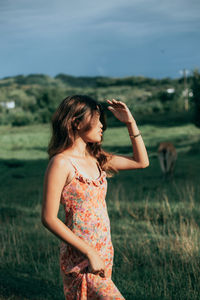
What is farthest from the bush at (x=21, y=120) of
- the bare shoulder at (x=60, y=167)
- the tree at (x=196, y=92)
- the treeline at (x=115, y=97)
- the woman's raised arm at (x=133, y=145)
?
the bare shoulder at (x=60, y=167)

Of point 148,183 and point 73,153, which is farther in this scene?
point 148,183

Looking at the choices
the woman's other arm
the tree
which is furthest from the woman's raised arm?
the tree

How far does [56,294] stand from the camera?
4.38m

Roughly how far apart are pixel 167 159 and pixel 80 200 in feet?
40.3

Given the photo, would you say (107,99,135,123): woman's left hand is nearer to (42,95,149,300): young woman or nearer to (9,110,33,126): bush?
(42,95,149,300): young woman

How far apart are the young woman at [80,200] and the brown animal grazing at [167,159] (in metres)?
11.8

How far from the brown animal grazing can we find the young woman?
38.7ft

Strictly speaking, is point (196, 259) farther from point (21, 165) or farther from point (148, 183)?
point (21, 165)

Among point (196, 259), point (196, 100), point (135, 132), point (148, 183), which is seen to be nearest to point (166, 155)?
point (148, 183)

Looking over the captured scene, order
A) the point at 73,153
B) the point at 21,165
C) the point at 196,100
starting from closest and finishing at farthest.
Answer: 1. the point at 73,153
2. the point at 21,165
3. the point at 196,100

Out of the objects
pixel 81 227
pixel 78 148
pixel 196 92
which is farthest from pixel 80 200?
pixel 196 92

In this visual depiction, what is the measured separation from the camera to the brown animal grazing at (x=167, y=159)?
1432cm

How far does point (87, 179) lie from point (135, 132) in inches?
21.8

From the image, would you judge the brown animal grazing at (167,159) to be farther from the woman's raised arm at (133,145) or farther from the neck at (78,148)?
the neck at (78,148)
